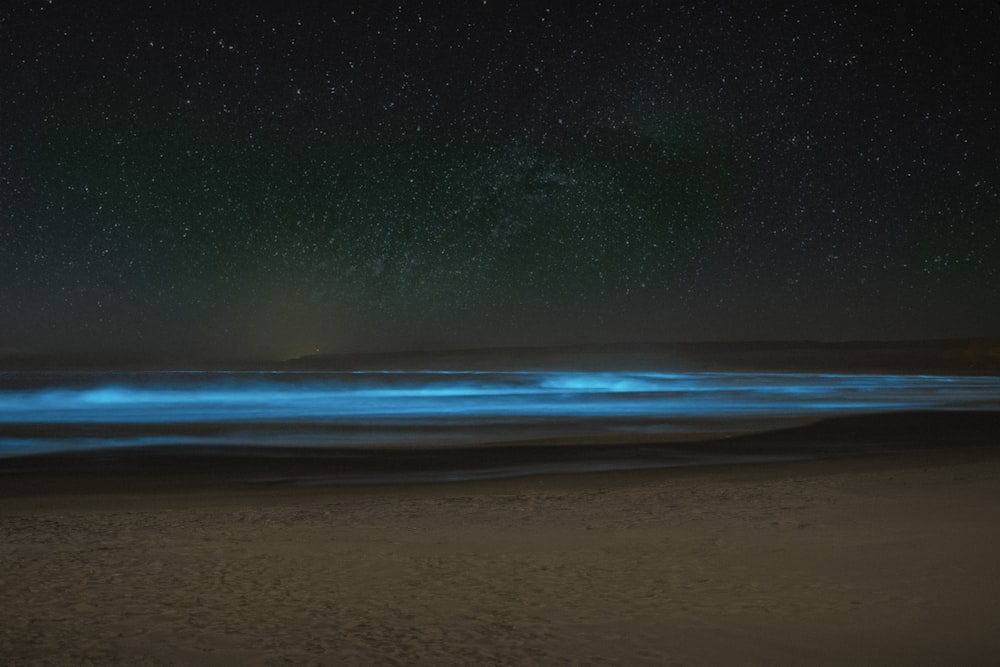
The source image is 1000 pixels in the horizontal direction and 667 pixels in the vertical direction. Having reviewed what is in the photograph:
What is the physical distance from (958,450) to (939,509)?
20.4 feet

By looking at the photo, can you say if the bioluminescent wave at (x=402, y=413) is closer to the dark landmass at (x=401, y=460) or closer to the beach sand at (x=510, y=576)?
the dark landmass at (x=401, y=460)

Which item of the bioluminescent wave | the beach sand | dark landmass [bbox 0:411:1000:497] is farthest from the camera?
the bioluminescent wave

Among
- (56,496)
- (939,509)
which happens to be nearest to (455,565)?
(939,509)

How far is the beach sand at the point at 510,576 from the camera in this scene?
209 inches

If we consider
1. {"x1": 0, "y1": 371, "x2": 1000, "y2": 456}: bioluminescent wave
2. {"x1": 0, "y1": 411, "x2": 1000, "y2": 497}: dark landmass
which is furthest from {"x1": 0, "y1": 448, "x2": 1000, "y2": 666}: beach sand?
{"x1": 0, "y1": 371, "x2": 1000, "y2": 456}: bioluminescent wave

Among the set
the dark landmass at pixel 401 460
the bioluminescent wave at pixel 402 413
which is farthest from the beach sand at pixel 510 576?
the bioluminescent wave at pixel 402 413

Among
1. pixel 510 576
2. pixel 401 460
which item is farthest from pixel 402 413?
pixel 510 576

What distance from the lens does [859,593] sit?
20.9 feet

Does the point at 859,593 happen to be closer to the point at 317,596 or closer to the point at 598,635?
the point at 598,635

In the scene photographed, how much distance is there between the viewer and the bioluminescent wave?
1764cm

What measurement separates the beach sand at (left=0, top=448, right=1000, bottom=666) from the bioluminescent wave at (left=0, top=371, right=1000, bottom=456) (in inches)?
262

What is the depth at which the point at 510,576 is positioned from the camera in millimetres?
6840

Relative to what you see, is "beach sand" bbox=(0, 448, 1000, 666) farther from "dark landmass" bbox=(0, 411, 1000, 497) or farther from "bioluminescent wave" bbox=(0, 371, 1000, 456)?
"bioluminescent wave" bbox=(0, 371, 1000, 456)

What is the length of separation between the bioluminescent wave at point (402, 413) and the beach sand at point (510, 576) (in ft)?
21.8
